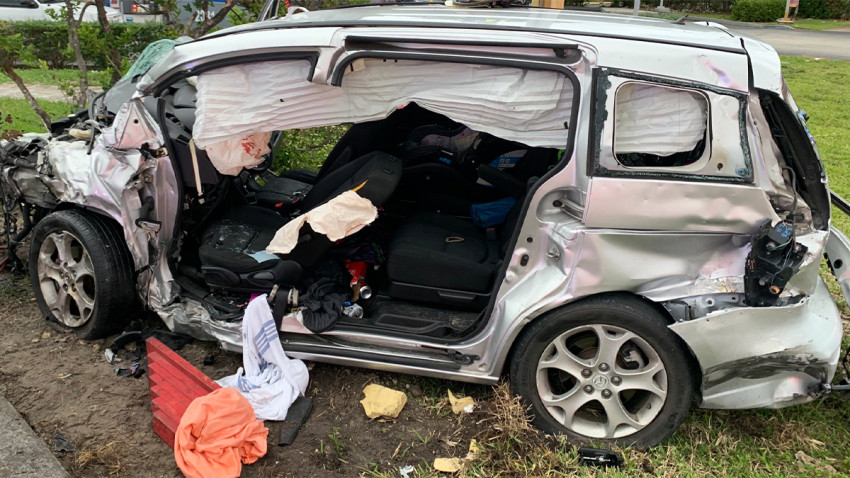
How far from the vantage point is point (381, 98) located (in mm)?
2980

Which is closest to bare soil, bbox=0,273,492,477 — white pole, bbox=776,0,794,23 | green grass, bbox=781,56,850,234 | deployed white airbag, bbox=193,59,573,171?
deployed white airbag, bbox=193,59,573,171

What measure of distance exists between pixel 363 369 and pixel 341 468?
28.8 inches

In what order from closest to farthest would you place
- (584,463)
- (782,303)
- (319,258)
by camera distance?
(782,303)
(584,463)
(319,258)

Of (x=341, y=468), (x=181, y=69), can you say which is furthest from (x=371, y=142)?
(x=341, y=468)

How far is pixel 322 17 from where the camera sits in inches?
131

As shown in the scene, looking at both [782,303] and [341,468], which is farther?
[341,468]

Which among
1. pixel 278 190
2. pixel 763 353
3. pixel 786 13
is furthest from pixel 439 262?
pixel 786 13

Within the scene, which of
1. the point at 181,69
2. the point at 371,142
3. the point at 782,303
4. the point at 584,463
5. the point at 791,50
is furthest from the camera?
the point at 791,50

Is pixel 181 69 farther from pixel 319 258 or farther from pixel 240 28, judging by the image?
pixel 319 258

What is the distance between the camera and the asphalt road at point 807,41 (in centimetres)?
1548

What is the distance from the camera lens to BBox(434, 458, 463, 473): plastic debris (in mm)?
2855

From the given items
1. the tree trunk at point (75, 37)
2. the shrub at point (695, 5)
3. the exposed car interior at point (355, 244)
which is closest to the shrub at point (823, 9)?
the shrub at point (695, 5)

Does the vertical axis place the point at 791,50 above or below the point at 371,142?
below

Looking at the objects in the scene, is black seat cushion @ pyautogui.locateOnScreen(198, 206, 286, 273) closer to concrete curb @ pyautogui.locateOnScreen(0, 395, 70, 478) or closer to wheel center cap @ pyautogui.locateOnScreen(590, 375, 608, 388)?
concrete curb @ pyautogui.locateOnScreen(0, 395, 70, 478)
